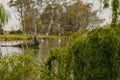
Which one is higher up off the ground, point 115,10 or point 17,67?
point 115,10

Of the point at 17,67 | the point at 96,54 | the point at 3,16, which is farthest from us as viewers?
the point at 3,16

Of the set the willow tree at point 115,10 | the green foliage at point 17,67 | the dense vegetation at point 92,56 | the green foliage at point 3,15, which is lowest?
the green foliage at point 17,67

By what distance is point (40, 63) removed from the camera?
293 inches

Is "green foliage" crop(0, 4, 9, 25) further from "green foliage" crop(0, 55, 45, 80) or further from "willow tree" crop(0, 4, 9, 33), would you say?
"green foliage" crop(0, 55, 45, 80)

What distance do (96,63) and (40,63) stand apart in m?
1.93

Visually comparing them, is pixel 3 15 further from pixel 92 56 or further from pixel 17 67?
pixel 92 56

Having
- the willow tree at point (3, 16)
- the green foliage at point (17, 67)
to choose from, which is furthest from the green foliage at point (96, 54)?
the willow tree at point (3, 16)

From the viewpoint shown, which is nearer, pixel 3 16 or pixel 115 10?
pixel 115 10

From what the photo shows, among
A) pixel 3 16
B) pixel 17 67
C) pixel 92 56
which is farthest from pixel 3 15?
pixel 92 56

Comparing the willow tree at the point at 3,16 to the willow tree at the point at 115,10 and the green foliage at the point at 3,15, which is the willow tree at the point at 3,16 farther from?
the willow tree at the point at 115,10

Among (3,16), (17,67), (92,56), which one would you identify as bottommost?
(17,67)

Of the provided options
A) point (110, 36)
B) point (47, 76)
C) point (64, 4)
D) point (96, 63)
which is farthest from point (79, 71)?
Answer: point (64, 4)

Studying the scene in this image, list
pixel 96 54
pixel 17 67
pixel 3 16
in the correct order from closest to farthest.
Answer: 1. pixel 96 54
2. pixel 17 67
3. pixel 3 16

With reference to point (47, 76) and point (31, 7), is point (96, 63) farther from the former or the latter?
point (31, 7)
